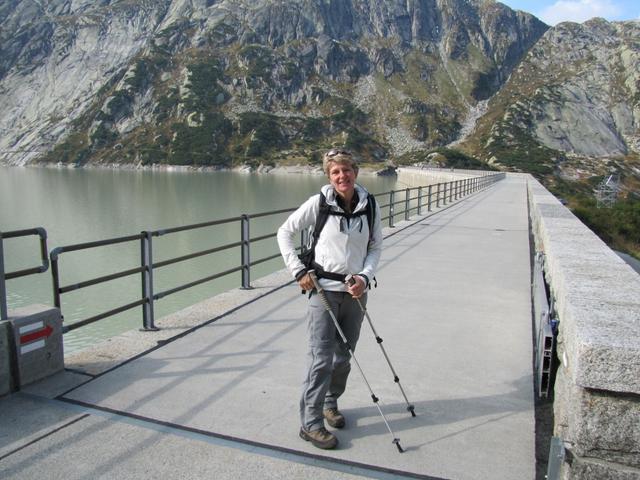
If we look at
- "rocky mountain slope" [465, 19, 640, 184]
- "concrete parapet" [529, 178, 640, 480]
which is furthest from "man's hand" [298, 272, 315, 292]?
"rocky mountain slope" [465, 19, 640, 184]

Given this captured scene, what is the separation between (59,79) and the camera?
19675 cm

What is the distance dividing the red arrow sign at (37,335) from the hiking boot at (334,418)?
7.89 feet

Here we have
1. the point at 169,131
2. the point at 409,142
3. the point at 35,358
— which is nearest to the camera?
the point at 35,358

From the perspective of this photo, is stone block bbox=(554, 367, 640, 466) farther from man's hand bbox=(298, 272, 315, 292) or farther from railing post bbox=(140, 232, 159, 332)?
railing post bbox=(140, 232, 159, 332)

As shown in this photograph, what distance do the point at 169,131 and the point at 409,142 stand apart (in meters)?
72.1

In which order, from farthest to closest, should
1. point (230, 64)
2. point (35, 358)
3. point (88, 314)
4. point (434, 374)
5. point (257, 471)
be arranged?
point (230, 64), point (88, 314), point (434, 374), point (35, 358), point (257, 471)

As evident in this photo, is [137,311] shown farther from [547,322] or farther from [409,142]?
[409,142]

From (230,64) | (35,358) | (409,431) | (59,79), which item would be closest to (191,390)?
(35,358)

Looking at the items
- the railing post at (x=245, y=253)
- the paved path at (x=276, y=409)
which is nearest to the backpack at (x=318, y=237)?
the paved path at (x=276, y=409)

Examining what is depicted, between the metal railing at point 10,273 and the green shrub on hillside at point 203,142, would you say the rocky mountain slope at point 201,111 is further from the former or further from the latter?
the metal railing at point 10,273

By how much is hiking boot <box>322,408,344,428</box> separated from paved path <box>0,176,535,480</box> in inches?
2.7

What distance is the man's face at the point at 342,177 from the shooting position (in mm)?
3728

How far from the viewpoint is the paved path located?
3.56 meters

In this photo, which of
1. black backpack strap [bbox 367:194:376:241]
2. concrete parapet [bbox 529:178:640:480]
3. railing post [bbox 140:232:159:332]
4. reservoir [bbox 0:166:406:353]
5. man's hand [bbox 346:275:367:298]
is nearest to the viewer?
concrete parapet [bbox 529:178:640:480]
